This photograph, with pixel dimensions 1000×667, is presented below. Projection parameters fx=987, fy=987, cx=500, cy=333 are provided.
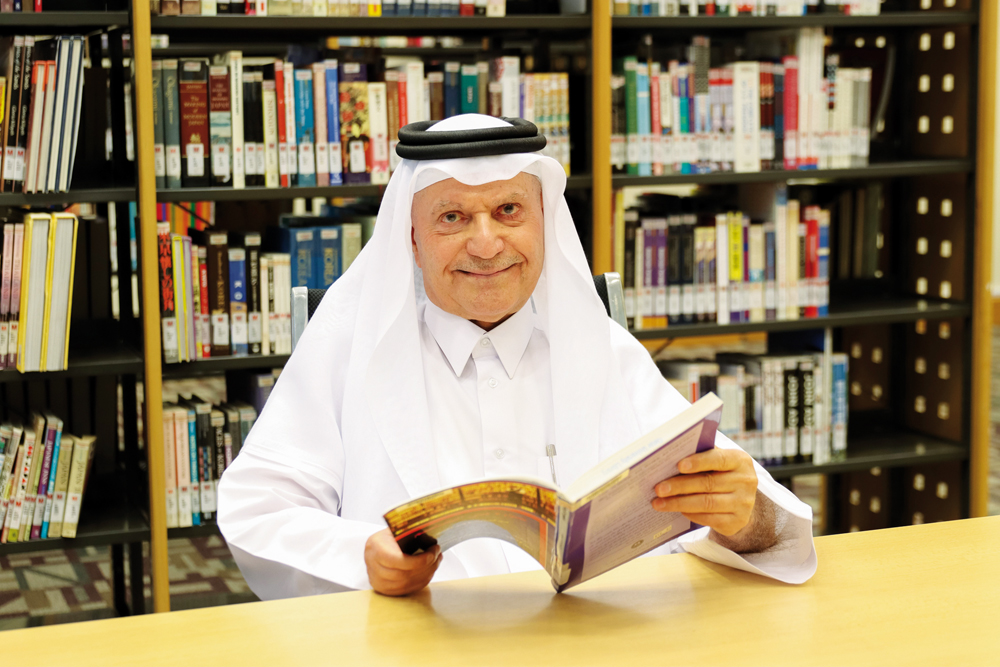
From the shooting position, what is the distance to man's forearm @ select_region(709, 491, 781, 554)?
1.28m

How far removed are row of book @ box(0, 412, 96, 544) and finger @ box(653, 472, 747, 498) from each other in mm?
1945

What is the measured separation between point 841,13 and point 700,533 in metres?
2.20

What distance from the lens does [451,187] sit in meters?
1.60

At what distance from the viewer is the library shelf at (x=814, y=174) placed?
2.90 m

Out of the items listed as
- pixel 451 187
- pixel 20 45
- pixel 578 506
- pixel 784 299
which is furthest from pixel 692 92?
pixel 578 506

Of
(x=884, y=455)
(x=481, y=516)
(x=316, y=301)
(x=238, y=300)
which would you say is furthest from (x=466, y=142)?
(x=884, y=455)

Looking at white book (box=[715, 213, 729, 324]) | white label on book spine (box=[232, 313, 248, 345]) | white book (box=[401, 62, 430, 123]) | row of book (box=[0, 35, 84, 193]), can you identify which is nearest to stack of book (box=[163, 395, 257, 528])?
white label on book spine (box=[232, 313, 248, 345])

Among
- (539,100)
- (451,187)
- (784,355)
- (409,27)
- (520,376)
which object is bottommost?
(784,355)

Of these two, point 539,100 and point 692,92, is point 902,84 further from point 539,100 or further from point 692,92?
point 539,100

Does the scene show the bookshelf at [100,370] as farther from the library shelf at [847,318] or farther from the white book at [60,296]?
the library shelf at [847,318]

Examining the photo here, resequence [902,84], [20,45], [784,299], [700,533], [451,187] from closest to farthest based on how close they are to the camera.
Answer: [700,533]
[451,187]
[20,45]
[784,299]
[902,84]

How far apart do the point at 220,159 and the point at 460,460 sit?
1378 mm

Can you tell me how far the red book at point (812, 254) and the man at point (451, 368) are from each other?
60.8 inches

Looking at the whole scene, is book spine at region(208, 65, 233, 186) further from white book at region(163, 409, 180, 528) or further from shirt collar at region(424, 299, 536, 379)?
shirt collar at region(424, 299, 536, 379)
